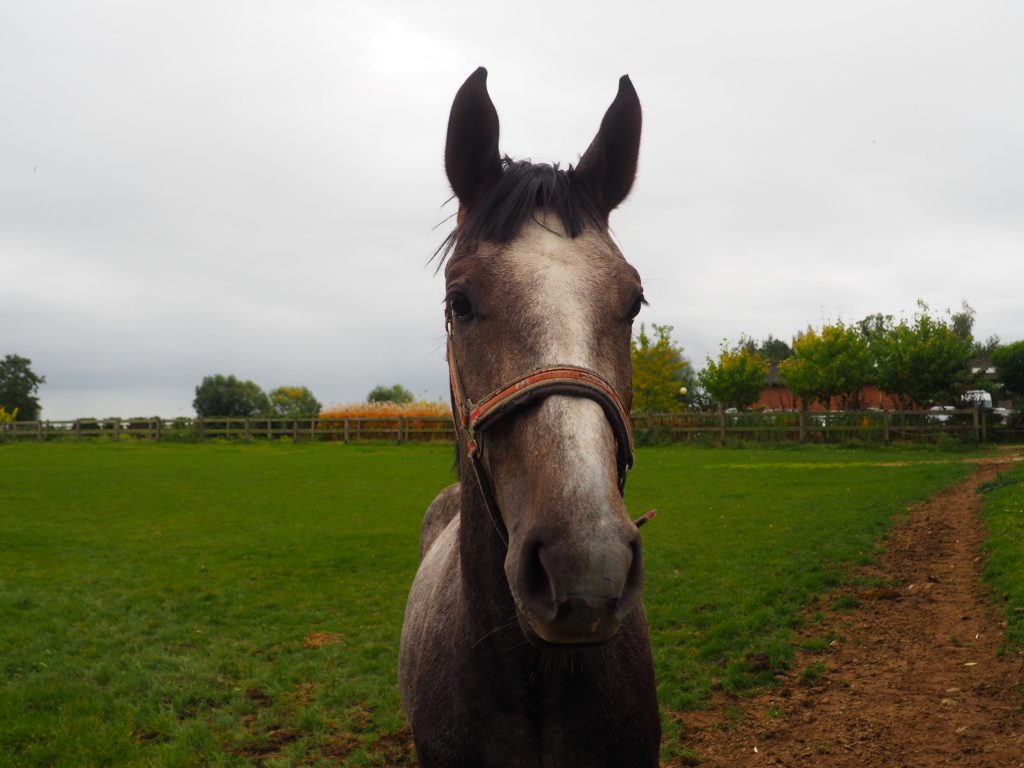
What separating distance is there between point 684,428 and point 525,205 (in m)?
33.9

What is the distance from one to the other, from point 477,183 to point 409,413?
40.3m

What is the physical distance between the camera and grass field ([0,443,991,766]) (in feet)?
19.8

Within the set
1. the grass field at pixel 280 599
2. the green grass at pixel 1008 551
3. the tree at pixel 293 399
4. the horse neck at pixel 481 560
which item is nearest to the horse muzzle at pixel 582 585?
the horse neck at pixel 481 560

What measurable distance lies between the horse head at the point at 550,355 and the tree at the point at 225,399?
67.7m

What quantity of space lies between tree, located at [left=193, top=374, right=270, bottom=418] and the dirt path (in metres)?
64.7

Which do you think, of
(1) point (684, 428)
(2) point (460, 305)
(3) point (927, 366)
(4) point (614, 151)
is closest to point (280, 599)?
(2) point (460, 305)

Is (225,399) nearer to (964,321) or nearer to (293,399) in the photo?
(293,399)

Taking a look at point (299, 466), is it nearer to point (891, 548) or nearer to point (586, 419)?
point (891, 548)

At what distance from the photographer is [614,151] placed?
9.41 feet

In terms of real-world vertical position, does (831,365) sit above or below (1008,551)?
above

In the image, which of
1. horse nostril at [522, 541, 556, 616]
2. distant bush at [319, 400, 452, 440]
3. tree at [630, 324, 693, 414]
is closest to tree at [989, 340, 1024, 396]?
tree at [630, 324, 693, 414]

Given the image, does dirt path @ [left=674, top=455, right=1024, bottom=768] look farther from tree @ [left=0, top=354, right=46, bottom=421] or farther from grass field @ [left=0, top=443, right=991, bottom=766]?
tree @ [left=0, top=354, right=46, bottom=421]

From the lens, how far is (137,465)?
27641mm

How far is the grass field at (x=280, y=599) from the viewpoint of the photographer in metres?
6.03
